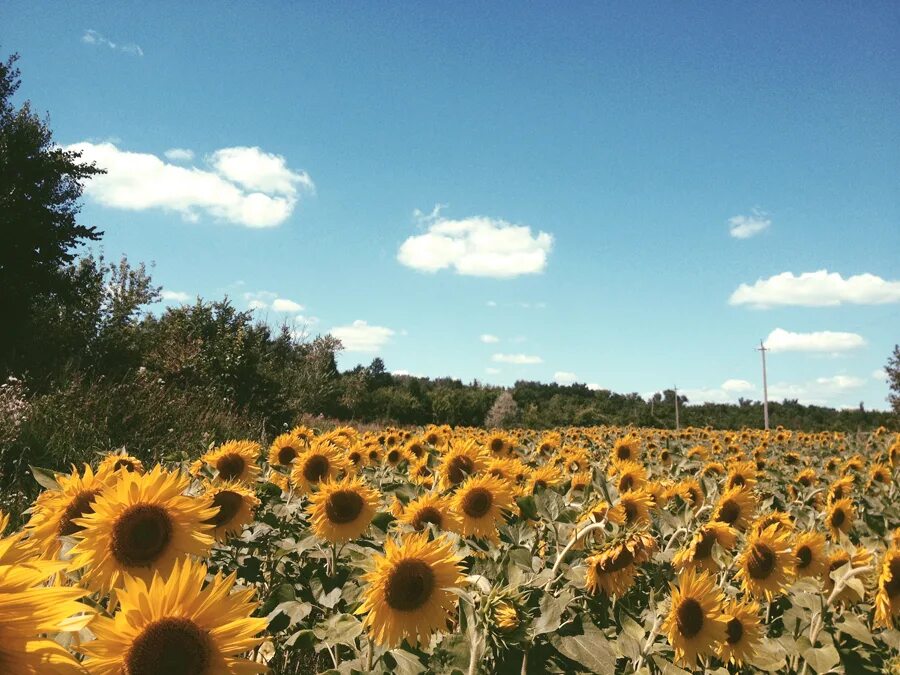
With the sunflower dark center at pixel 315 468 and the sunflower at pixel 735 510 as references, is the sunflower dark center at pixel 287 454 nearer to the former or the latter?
the sunflower dark center at pixel 315 468

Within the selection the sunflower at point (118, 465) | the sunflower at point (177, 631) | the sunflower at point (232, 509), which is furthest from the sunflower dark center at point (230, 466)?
the sunflower at point (177, 631)

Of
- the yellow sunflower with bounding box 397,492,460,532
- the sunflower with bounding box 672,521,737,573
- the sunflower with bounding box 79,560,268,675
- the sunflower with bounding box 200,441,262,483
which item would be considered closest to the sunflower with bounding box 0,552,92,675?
the sunflower with bounding box 79,560,268,675

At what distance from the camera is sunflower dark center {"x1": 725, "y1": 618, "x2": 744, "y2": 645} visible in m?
2.25

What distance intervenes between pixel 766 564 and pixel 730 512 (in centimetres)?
59

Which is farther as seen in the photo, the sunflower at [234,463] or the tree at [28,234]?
the tree at [28,234]

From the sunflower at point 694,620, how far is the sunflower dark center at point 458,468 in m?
1.66

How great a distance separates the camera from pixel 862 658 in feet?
8.86

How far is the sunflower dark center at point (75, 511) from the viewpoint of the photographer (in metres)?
1.97

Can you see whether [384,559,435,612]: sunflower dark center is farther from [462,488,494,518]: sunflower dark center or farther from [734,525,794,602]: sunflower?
[734,525,794,602]: sunflower

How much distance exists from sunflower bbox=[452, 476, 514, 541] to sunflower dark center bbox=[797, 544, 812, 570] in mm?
1486

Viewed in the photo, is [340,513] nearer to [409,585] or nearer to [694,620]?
[409,585]

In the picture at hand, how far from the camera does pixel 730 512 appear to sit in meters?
3.24

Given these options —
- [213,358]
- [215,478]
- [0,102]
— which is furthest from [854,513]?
[0,102]

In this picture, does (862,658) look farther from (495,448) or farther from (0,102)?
(0,102)
